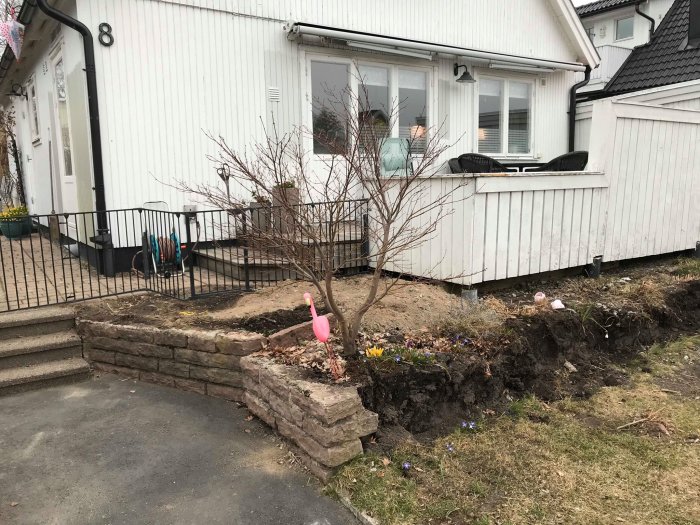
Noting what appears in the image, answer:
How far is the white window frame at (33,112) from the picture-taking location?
10000 mm

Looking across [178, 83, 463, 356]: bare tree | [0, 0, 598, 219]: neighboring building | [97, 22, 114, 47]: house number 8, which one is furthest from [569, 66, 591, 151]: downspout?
[97, 22, 114, 47]: house number 8

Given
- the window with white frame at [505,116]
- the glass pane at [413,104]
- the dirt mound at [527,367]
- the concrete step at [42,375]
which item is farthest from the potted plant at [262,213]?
the window with white frame at [505,116]

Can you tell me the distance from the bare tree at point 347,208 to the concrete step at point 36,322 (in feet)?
5.41

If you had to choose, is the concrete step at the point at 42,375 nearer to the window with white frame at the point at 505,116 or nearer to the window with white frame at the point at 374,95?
the window with white frame at the point at 374,95

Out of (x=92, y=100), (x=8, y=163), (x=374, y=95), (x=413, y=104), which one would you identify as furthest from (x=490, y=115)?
(x=8, y=163)

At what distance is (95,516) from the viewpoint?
111 inches

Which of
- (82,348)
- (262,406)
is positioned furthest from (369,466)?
(82,348)

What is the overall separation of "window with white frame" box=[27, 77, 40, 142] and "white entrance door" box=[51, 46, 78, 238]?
2.07 m

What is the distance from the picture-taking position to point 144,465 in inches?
130

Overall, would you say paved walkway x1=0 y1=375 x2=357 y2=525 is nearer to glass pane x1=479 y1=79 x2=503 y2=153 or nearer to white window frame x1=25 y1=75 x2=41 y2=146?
white window frame x1=25 y1=75 x2=41 y2=146

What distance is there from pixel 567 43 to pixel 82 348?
10.7m

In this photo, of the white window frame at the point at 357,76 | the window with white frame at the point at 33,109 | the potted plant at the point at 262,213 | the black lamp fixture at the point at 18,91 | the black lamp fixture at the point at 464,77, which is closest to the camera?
the potted plant at the point at 262,213

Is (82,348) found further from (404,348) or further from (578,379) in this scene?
(578,379)

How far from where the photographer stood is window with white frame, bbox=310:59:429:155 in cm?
816
